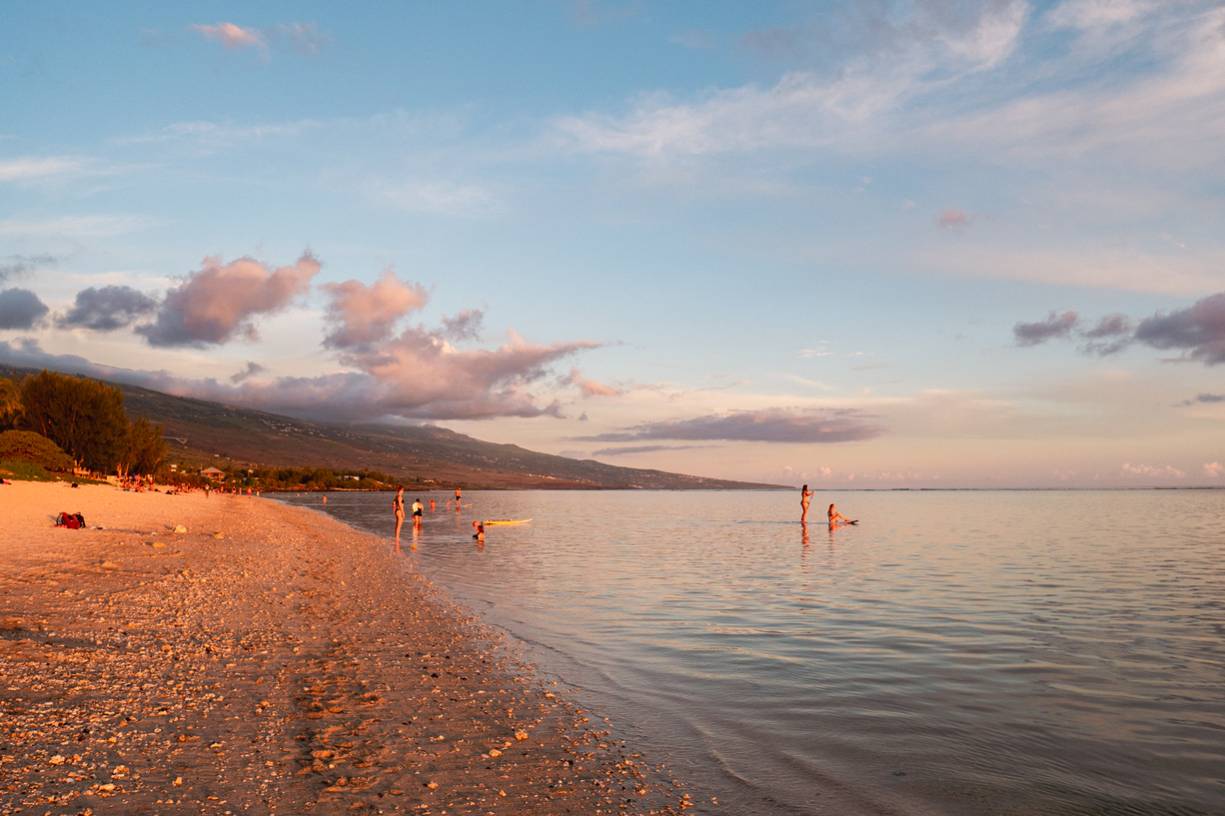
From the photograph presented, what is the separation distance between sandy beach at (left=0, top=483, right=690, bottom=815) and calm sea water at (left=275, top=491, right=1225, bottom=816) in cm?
154

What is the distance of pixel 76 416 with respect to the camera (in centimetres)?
11281

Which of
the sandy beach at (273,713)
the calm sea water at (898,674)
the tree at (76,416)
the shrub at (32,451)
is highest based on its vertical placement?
the tree at (76,416)

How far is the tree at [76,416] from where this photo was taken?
111625mm

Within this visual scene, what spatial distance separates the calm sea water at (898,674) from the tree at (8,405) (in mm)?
98969

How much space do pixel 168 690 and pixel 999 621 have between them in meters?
22.6

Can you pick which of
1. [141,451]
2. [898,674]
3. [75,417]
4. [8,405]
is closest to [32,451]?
[8,405]

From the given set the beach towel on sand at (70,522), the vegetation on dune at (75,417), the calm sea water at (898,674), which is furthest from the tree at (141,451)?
the calm sea water at (898,674)

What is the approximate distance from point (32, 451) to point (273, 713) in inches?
4149

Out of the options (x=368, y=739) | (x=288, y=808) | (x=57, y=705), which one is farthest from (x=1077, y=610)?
(x=57, y=705)

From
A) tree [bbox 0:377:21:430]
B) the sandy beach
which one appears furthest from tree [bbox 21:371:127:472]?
the sandy beach

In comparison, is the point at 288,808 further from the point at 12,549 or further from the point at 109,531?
the point at 109,531

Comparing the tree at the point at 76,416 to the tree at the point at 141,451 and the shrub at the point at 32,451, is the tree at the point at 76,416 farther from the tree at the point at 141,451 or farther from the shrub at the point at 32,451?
the shrub at the point at 32,451

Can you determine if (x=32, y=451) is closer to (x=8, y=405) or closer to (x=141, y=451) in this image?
(x=8, y=405)

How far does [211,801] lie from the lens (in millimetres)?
8242
